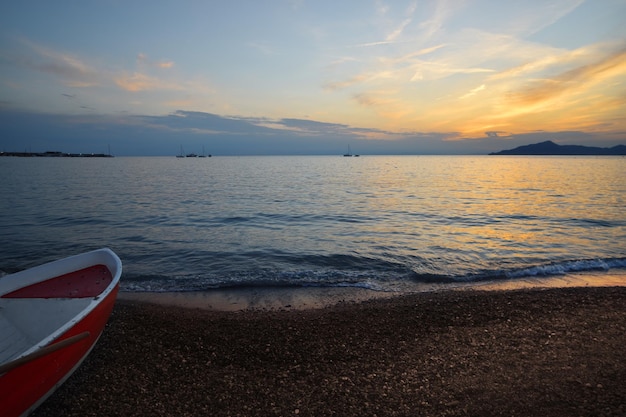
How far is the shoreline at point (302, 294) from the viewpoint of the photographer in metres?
10.6

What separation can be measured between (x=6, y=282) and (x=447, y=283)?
12878mm

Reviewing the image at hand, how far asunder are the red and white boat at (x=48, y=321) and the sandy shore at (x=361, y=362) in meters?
0.60

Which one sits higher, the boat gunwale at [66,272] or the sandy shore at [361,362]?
the boat gunwale at [66,272]

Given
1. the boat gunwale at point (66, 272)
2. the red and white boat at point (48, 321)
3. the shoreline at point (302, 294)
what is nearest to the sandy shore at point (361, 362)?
the red and white boat at point (48, 321)

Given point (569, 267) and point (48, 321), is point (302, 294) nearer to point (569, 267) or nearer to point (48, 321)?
point (48, 321)

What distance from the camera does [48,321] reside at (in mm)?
7176

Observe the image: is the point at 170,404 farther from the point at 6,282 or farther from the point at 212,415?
the point at 6,282

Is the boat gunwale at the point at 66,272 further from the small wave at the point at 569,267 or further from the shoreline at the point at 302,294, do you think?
the small wave at the point at 569,267

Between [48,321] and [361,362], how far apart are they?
259 inches

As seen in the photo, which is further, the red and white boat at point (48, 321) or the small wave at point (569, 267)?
the small wave at point (569, 267)

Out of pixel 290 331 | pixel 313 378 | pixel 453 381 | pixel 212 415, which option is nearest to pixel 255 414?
pixel 212 415

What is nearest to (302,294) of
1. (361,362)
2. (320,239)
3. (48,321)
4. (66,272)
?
(361,362)

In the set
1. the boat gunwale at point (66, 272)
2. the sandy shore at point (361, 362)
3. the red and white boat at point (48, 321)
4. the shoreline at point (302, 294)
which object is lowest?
the shoreline at point (302, 294)

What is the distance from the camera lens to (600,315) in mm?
8797
